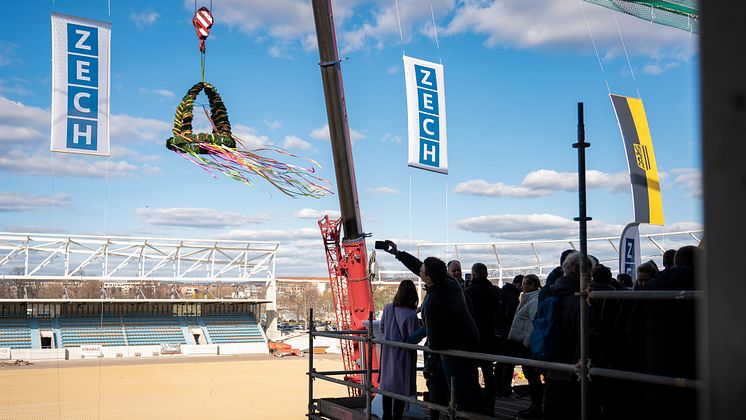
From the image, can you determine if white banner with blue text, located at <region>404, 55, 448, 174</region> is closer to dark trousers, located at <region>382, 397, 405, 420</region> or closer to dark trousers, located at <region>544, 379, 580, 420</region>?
dark trousers, located at <region>382, 397, 405, 420</region>

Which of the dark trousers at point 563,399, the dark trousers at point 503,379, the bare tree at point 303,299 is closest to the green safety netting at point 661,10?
the dark trousers at point 503,379

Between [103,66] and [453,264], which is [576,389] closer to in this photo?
[453,264]

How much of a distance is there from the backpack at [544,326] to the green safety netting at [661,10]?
1457cm

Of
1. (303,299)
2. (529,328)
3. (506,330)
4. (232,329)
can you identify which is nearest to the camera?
(529,328)

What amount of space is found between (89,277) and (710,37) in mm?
61490

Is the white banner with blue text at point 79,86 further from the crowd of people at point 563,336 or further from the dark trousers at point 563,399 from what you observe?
the dark trousers at point 563,399

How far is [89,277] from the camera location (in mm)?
57875

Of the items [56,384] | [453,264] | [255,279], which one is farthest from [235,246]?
[453,264]

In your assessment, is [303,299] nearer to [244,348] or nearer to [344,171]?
[244,348]

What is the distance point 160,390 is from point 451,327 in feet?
119

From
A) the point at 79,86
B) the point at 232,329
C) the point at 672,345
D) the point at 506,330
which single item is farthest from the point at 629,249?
the point at 232,329

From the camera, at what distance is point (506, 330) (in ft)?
29.0

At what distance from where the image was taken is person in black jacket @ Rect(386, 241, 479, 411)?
5836 mm

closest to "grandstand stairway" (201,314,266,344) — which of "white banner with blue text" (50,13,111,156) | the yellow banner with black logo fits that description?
"white banner with blue text" (50,13,111,156)
